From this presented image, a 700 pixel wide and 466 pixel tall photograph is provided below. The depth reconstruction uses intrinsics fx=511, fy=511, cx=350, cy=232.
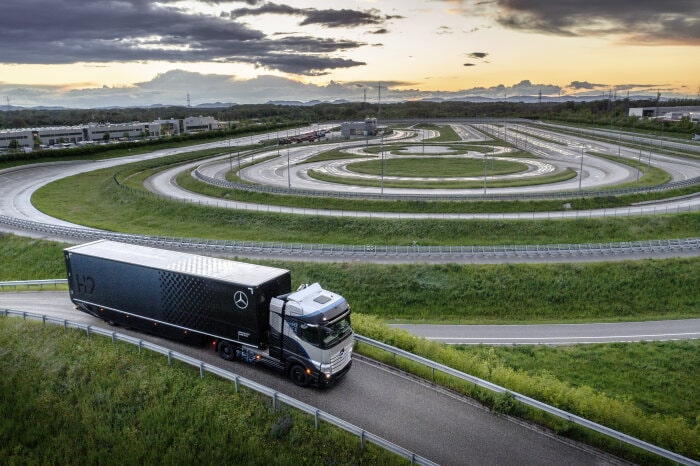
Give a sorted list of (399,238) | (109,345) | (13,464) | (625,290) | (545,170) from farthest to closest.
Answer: (545,170)
(399,238)
(625,290)
(109,345)
(13,464)

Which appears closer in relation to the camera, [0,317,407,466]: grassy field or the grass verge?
[0,317,407,466]: grassy field

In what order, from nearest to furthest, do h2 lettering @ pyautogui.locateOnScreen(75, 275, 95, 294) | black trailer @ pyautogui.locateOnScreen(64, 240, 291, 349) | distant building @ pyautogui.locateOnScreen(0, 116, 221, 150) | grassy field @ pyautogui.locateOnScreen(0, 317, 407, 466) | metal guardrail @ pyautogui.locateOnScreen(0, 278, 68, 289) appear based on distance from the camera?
grassy field @ pyautogui.locateOnScreen(0, 317, 407, 466) < black trailer @ pyautogui.locateOnScreen(64, 240, 291, 349) < h2 lettering @ pyautogui.locateOnScreen(75, 275, 95, 294) < metal guardrail @ pyautogui.locateOnScreen(0, 278, 68, 289) < distant building @ pyautogui.locateOnScreen(0, 116, 221, 150)

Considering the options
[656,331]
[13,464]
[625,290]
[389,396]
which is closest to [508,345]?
[656,331]

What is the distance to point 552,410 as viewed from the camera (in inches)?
653

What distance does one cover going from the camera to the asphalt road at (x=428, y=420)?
15.6 meters

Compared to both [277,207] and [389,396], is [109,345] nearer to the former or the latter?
[389,396]

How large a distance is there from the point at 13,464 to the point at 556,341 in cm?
2842

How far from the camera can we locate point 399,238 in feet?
168

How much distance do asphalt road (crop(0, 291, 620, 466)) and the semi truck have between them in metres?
0.63

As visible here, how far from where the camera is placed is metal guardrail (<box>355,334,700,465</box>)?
14.7 metres

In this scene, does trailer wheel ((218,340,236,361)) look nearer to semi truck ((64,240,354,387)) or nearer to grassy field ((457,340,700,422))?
semi truck ((64,240,354,387))

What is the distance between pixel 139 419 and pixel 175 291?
5491 millimetres

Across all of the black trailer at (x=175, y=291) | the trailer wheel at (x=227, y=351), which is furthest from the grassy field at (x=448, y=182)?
the trailer wheel at (x=227, y=351)

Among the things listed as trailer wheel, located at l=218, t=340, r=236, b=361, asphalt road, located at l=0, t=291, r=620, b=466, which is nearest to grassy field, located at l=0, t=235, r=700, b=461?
asphalt road, located at l=0, t=291, r=620, b=466
